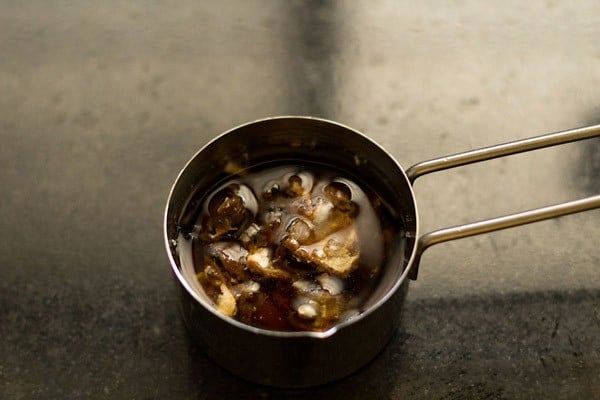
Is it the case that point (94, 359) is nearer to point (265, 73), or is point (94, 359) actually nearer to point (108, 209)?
point (108, 209)

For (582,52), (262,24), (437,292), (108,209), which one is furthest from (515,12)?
(108,209)

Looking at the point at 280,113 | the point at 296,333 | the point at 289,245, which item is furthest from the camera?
the point at 280,113

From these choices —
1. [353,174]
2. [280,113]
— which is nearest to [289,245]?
[353,174]

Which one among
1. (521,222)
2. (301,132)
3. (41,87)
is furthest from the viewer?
(41,87)

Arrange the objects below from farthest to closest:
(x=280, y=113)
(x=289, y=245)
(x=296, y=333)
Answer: (x=280, y=113) < (x=289, y=245) < (x=296, y=333)

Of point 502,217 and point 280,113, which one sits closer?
point 502,217

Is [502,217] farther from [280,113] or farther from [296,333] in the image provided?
[280,113]

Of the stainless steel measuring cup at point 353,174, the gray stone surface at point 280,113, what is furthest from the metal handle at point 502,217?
the gray stone surface at point 280,113

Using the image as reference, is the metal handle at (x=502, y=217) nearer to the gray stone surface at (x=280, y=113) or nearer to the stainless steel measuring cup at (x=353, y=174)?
the stainless steel measuring cup at (x=353, y=174)
